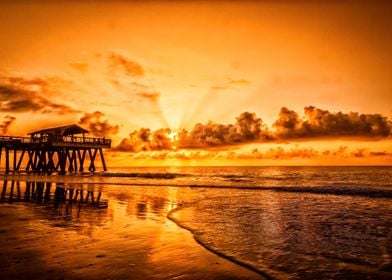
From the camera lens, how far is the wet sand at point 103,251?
5.38 meters

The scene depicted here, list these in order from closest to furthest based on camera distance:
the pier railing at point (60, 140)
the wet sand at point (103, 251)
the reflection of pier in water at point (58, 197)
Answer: the wet sand at point (103, 251), the reflection of pier in water at point (58, 197), the pier railing at point (60, 140)

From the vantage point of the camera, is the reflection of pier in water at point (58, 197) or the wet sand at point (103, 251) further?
the reflection of pier in water at point (58, 197)

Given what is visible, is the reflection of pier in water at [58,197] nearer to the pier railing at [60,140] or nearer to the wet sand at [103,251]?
the wet sand at [103,251]

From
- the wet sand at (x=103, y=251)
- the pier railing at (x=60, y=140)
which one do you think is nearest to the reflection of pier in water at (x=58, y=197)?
the wet sand at (x=103, y=251)

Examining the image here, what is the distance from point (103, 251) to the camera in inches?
262

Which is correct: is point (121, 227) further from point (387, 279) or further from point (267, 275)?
point (387, 279)

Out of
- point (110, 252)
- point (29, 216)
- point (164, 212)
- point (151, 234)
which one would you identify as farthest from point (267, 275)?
point (29, 216)

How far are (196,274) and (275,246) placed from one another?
2.77 metres

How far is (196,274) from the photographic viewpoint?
212 inches

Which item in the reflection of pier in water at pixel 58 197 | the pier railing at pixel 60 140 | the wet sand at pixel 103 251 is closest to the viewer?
the wet sand at pixel 103 251

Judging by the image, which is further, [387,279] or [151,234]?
[151,234]

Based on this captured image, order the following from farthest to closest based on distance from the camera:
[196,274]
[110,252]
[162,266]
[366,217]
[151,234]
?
[366,217] → [151,234] → [110,252] → [162,266] → [196,274]

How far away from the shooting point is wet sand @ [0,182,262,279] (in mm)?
5379

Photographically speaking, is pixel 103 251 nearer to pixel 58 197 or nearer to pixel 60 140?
pixel 58 197
